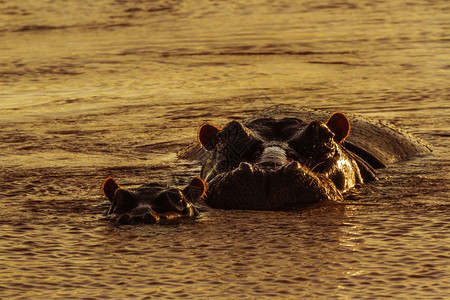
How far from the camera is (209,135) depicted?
8.45 metres

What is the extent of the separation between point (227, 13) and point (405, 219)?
1605 cm

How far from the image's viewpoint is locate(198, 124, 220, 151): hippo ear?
8.41 metres

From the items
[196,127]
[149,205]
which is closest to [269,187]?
[149,205]

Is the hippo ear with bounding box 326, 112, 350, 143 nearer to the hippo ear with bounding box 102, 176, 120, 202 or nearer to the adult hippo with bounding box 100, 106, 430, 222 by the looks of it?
the adult hippo with bounding box 100, 106, 430, 222

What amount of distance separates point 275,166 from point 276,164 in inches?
1.5

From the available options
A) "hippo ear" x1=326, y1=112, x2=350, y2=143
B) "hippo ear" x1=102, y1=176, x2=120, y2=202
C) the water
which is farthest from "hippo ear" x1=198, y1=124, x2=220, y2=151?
"hippo ear" x1=102, y1=176, x2=120, y2=202

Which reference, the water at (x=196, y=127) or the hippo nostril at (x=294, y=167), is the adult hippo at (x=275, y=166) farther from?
the water at (x=196, y=127)

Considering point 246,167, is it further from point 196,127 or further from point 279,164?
point 196,127

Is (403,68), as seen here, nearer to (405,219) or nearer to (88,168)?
(88,168)

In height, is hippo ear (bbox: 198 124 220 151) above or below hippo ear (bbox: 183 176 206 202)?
above

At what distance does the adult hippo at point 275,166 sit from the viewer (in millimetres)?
7379

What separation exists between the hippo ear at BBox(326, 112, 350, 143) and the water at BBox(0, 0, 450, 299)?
510mm

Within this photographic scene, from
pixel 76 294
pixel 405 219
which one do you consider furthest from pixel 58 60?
pixel 76 294

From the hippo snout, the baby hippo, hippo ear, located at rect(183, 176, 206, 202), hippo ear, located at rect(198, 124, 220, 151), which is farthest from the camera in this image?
hippo ear, located at rect(198, 124, 220, 151)
